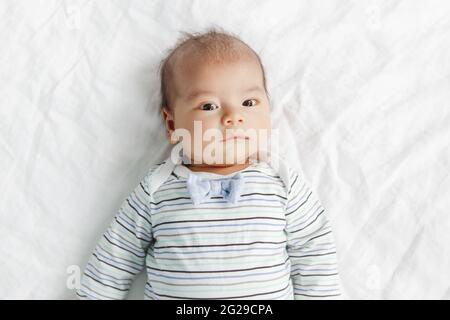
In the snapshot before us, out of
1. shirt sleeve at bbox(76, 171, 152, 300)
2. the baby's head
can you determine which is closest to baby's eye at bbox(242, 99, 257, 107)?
the baby's head

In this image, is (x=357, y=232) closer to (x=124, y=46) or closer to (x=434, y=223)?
(x=434, y=223)

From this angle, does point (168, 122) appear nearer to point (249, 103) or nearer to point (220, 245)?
point (249, 103)

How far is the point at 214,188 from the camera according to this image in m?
1.15

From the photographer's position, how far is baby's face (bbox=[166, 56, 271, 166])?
1130 millimetres

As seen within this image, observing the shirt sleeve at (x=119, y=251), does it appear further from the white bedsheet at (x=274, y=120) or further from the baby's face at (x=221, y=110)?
the baby's face at (x=221, y=110)

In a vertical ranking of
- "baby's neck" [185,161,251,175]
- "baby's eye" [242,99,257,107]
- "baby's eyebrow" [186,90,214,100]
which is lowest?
"baby's neck" [185,161,251,175]

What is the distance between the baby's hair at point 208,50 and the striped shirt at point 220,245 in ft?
0.58

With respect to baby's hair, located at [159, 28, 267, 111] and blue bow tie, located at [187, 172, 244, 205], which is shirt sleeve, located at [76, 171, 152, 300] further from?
baby's hair, located at [159, 28, 267, 111]

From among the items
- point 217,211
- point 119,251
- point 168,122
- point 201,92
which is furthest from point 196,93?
point 119,251

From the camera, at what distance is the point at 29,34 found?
1294mm

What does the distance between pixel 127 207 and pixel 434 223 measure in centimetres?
63

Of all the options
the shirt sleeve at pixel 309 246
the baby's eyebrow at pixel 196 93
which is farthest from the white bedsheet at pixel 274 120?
the baby's eyebrow at pixel 196 93

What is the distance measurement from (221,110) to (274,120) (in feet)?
0.56

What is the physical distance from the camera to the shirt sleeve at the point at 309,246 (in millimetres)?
1177
